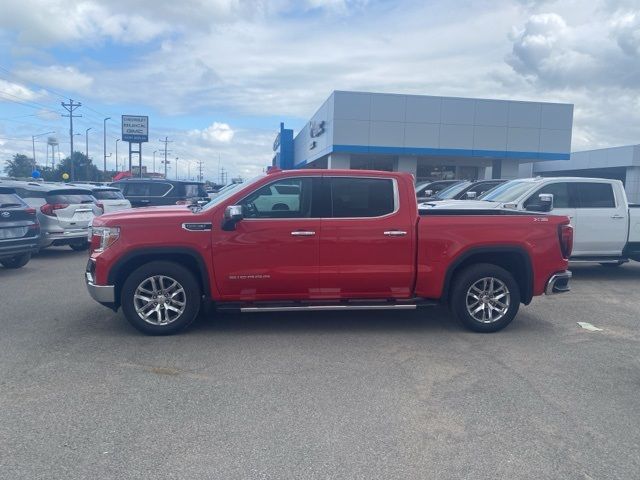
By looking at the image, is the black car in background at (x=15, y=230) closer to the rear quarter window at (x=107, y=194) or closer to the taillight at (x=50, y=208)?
the taillight at (x=50, y=208)

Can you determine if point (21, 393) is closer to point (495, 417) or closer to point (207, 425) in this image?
point (207, 425)

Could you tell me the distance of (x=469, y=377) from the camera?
5.41m

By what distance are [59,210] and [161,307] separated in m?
8.07

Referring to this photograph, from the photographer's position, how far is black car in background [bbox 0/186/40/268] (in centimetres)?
1065

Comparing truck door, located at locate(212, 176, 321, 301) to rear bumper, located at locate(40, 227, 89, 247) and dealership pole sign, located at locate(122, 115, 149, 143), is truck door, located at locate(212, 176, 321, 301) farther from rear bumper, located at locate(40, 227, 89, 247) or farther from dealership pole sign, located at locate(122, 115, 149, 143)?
dealership pole sign, located at locate(122, 115, 149, 143)

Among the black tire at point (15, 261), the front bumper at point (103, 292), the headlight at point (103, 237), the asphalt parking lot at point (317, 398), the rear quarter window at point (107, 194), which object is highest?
the rear quarter window at point (107, 194)

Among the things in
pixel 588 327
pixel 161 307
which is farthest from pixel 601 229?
pixel 161 307

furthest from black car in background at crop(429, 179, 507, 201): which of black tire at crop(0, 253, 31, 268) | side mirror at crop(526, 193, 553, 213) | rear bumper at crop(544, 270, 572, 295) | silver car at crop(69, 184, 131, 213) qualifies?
black tire at crop(0, 253, 31, 268)

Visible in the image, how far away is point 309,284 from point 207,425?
261 cm

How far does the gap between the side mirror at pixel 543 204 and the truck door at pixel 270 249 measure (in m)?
5.44

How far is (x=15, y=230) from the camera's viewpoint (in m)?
10.9

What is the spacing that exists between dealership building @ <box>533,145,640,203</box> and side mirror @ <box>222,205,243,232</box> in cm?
3830

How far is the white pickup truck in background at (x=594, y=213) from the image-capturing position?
10695 millimetres

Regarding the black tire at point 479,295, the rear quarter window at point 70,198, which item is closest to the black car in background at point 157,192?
the rear quarter window at point 70,198
